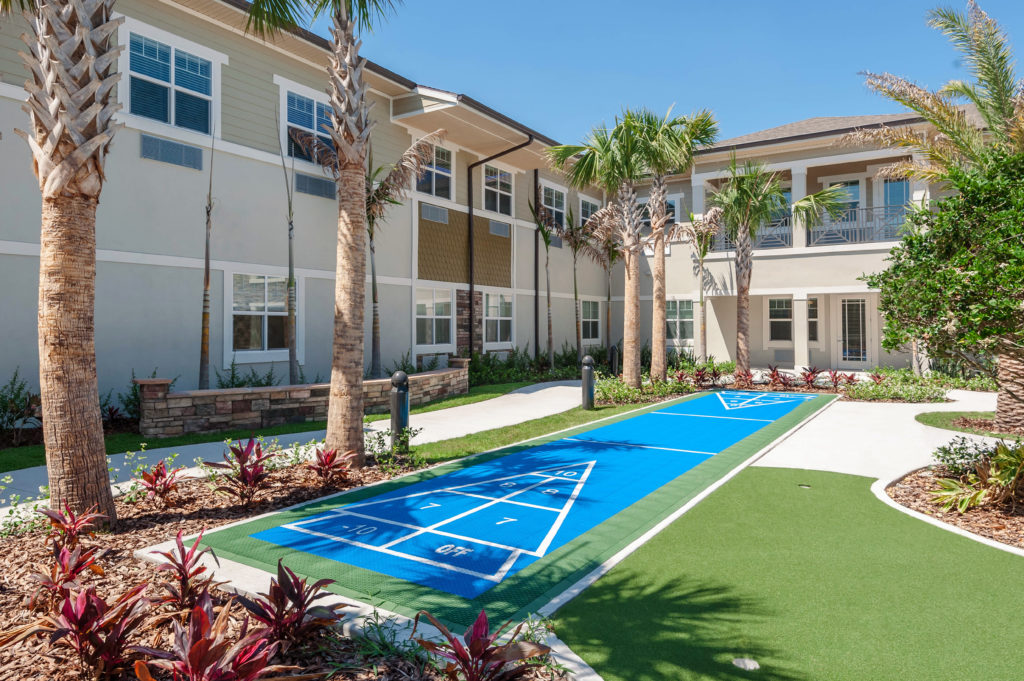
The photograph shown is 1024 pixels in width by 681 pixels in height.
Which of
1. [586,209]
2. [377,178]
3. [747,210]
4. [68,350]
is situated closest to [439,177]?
[377,178]

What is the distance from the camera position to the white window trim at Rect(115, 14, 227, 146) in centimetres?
1177

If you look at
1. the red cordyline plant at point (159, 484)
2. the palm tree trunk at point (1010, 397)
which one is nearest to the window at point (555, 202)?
the palm tree trunk at point (1010, 397)

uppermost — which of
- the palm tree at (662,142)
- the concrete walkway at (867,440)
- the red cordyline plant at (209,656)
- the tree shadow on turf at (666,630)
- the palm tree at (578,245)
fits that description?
the palm tree at (662,142)

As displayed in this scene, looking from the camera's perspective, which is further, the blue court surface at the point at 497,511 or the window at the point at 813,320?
the window at the point at 813,320

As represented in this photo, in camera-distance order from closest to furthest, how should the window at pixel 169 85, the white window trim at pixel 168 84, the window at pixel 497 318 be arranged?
the white window trim at pixel 168 84 → the window at pixel 169 85 → the window at pixel 497 318

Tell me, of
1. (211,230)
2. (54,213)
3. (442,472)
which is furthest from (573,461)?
(211,230)

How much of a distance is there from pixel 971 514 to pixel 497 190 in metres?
17.6

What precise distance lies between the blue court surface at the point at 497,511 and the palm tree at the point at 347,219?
4.32 feet

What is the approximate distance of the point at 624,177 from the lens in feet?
52.9

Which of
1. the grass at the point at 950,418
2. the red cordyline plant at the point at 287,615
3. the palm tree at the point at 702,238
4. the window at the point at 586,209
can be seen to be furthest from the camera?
the window at the point at 586,209

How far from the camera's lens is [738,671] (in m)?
3.64

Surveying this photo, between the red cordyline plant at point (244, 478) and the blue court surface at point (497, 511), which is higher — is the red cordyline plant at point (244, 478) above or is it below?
above

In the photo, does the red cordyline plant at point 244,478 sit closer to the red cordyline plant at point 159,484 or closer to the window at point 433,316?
the red cordyline plant at point 159,484

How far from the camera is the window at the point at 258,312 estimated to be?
1379cm
